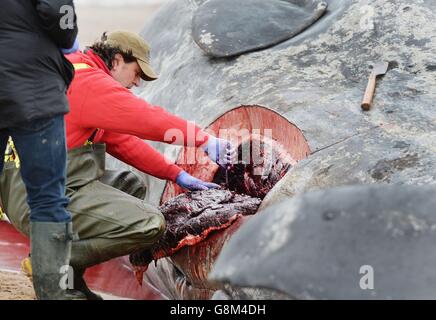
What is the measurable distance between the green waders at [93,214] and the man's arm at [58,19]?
822mm

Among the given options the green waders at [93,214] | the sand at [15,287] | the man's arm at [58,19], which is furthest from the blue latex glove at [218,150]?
the sand at [15,287]

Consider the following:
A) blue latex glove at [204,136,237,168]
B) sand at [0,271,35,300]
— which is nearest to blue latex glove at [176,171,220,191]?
blue latex glove at [204,136,237,168]

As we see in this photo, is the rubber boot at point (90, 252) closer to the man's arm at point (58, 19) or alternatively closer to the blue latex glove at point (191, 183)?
the blue latex glove at point (191, 183)

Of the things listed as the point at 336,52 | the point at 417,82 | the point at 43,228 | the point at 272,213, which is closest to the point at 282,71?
the point at 336,52

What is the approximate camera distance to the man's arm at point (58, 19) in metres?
3.59

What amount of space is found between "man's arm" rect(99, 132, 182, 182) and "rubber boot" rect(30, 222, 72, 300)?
111 centimetres

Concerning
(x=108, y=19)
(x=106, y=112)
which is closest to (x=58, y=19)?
(x=106, y=112)

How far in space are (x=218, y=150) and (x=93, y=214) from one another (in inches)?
26.9

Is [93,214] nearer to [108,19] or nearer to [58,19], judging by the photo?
[58,19]

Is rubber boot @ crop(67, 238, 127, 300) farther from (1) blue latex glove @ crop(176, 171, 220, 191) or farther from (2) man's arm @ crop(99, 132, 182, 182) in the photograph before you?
(2) man's arm @ crop(99, 132, 182, 182)

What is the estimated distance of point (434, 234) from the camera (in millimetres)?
2607

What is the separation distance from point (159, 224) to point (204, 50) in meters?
1.47

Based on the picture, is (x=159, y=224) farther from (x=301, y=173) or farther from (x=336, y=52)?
(x=336, y=52)

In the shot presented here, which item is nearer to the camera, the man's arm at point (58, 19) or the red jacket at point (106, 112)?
the man's arm at point (58, 19)
